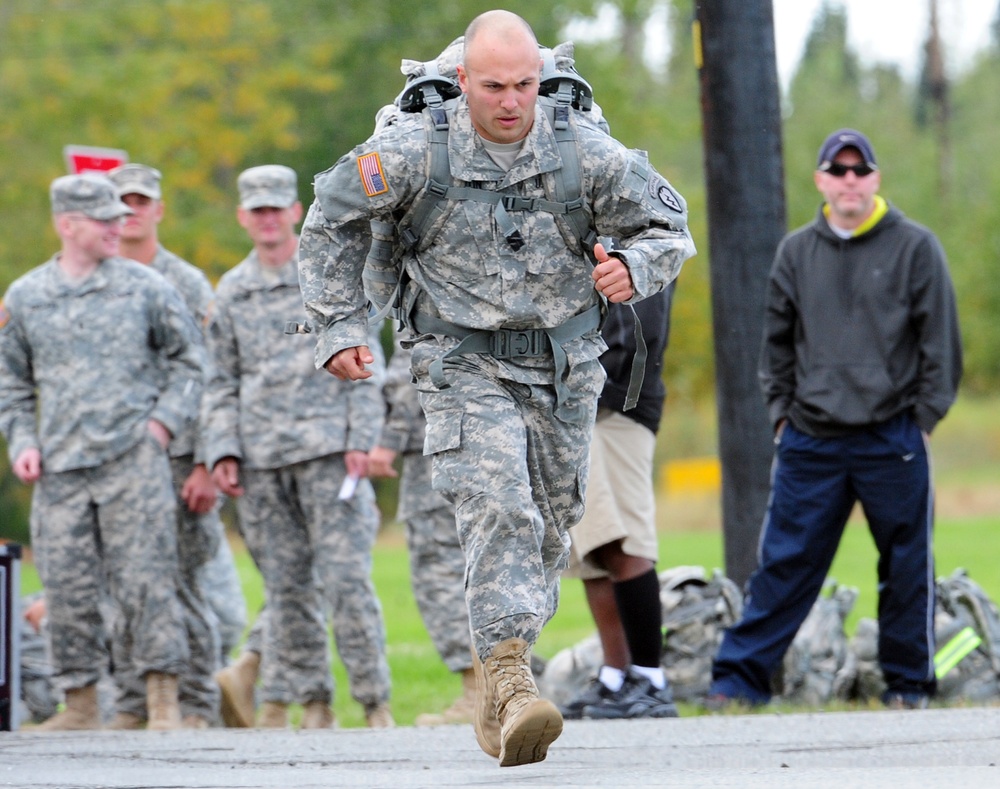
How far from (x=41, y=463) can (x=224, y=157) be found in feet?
88.7

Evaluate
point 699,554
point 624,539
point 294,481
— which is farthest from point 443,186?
point 699,554

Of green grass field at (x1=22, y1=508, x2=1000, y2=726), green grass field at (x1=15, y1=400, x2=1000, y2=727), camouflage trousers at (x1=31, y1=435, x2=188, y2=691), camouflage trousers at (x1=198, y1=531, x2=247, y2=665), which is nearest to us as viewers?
camouflage trousers at (x1=31, y1=435, x2=188, y2=691)

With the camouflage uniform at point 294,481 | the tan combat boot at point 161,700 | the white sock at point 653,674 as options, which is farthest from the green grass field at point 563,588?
the white sock at point 653,674

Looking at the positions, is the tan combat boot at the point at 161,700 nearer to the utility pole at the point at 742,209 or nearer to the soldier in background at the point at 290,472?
the soldier in background at the point at 290,472

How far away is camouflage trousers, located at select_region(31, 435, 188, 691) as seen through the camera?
26.3 ft

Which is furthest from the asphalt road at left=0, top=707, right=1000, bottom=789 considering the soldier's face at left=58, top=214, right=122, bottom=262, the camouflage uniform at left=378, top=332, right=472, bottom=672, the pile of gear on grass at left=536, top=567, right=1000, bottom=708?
the soldier's face at left=58, top=214, right=122, bottom=262

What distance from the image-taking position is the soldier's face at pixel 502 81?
5.33 m

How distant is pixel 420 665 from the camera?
40.1 ft

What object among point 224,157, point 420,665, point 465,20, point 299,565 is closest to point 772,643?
point 299,565

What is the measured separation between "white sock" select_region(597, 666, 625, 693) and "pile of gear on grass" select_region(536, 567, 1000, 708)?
1.85 ft

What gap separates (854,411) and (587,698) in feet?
5.46

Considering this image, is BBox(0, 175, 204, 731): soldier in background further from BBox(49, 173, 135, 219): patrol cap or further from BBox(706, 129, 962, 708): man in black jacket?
BBox(706, 129, 962, 708): man in black jacket

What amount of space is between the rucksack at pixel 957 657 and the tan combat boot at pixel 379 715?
210 centimetres

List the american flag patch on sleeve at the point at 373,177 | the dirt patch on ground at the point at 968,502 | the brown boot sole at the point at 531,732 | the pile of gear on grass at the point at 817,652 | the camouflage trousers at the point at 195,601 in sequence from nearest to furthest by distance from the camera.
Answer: the brown boot sole at the point at 531,732
the american flag patch on sleeve at the point at 373,177
the pile of gear on grass at the point at 817,652
the camouflage trousers at the point at 195,601
the dirt patch on ground at the point at 968,502
